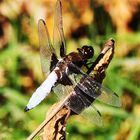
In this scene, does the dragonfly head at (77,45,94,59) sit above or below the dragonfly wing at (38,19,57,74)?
above

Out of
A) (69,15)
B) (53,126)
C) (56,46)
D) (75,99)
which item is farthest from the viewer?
(69,15)

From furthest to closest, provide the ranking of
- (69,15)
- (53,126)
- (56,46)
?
1. (69,15)
2. (56,46)
3. (53,126)

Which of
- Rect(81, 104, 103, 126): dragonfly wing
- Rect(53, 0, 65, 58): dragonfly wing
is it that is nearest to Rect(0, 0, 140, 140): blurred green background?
Rect(53, 0, 65, 58): dragonfly wing

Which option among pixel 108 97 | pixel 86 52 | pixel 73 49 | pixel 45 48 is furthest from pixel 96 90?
pixel 73 49

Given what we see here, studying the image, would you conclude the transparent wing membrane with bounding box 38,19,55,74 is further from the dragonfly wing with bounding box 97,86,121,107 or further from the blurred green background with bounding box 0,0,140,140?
the blurred green background with bounding box 0,0,140,140

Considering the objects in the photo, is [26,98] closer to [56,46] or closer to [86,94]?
[56,46]

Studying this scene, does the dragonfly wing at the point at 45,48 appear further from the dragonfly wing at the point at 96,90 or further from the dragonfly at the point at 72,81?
the dragonfly wing at the point at 96,90

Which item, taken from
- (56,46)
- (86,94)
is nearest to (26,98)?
(56,46)
